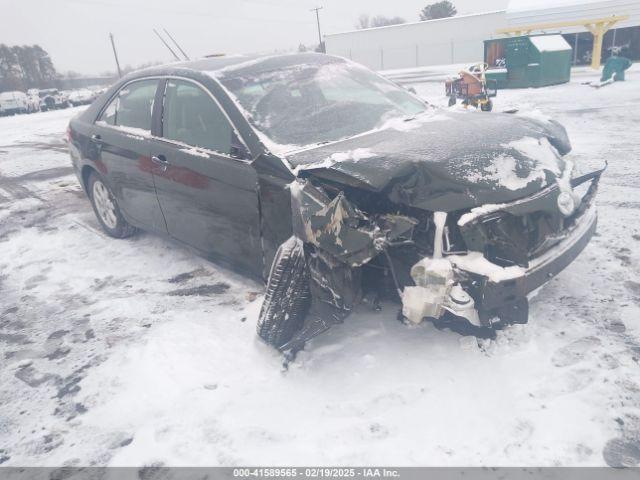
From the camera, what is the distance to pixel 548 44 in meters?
16.0

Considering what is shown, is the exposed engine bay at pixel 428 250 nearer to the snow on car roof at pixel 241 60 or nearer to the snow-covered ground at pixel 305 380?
the snow-covered ground at pixel 305 380

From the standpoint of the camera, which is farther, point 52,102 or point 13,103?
point 52,102

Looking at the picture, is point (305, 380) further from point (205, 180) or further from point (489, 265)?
point (205, 180)

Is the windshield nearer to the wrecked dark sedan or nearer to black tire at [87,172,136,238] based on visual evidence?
the wrecked dark sedan

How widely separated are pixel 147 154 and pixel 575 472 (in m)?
3.48

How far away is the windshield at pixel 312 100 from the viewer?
3.01 metres

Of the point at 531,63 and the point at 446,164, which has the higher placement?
the point at 446,164

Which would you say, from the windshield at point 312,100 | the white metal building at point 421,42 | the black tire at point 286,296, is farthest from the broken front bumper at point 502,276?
the white metal building at point 421,42

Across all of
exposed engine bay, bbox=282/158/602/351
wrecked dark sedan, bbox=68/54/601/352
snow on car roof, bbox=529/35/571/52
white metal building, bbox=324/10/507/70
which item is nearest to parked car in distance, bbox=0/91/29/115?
white metal building, bbox=324/10/507/70

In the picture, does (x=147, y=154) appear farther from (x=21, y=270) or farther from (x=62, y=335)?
(x=21, y=270)

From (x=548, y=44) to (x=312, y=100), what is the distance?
16.3 metres

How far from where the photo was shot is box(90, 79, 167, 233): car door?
375 cm

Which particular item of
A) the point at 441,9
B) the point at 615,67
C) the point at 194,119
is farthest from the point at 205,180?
the point at 441,9

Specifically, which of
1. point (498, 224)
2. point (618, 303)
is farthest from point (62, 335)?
point (618, 303)
